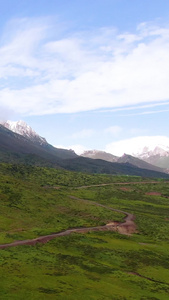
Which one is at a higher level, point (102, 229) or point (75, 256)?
point (102, 229)

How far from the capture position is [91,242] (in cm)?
7775

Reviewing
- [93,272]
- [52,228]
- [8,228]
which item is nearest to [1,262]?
[93,272]

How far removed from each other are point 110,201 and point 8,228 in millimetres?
93685

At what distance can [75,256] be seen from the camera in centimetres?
6297

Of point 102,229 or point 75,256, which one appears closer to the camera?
point 75,256

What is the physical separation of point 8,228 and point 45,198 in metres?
55.5

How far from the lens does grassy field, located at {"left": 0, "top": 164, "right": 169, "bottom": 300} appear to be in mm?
42875

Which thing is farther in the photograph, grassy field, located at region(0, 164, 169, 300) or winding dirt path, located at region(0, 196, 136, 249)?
winding dirt path, located at region(0, 196, 136, 249)

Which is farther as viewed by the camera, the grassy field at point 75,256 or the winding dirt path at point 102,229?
the winding dirt path at point 102,229

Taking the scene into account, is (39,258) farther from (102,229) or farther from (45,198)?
(45,198)

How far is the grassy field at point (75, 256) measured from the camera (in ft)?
141

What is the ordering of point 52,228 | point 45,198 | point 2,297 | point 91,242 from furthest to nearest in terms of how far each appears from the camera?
point 45,198
point 52,228
point 91,242
point 2,297

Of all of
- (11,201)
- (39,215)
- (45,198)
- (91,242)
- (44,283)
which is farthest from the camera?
(45,198)

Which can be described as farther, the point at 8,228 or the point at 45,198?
the point at 45,198
